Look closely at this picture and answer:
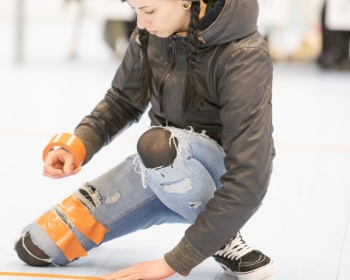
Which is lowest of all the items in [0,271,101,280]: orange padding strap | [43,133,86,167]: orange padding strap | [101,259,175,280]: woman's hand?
[0,271,101,280]: orange padding strap

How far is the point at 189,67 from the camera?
166cm

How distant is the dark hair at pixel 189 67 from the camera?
1.59 meters

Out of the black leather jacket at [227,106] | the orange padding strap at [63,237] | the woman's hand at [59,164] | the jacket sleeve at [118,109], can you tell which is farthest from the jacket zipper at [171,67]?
the orange padding strap at [63,237]

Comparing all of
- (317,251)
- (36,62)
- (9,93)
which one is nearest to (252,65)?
(317,251)

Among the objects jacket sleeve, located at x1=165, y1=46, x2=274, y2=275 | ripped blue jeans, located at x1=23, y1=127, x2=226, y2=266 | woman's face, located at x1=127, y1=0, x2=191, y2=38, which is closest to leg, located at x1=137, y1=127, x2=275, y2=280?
ripped blue jeans, located at x1=23, y1=127, x2=226, y2=266

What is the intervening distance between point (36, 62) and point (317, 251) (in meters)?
4.37

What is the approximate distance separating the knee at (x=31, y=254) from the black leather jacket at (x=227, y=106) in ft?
1.19

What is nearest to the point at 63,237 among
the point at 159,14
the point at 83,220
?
the point at 83,220

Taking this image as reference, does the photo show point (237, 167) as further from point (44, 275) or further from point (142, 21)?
point (44, 275)

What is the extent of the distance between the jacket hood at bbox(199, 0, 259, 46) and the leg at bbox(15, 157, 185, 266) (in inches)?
15.6

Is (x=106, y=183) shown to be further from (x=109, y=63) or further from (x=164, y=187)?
(x=109, y=63)

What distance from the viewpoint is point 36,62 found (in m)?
6.03

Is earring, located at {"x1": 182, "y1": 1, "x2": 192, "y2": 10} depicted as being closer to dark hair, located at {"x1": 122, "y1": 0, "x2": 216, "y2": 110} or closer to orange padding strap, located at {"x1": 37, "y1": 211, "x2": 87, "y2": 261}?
dark hair, located at {"x1": 122, "y1": 0, "x2": 216, "y2": 110}

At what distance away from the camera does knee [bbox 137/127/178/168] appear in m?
1.63
